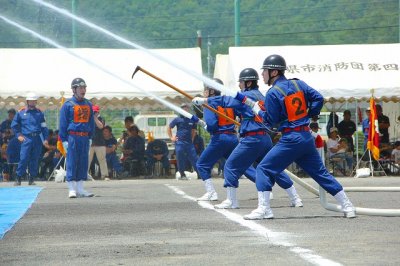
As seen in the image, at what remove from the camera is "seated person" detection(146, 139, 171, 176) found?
3152 centimetres

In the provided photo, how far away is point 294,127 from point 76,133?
734 cm

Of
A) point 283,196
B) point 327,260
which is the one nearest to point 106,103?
point 283,196

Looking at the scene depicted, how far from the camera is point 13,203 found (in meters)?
18.7

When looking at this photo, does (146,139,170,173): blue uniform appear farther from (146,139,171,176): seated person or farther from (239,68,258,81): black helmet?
(239,68,258,81): black helmet

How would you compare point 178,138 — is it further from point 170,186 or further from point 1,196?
point 1,196

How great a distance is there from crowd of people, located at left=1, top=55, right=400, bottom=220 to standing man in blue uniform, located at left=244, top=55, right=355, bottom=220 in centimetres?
1

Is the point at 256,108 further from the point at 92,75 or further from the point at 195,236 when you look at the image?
the point at 92,75

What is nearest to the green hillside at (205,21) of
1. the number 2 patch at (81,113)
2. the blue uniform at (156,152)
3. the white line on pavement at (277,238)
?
the blue uniform at (156,152)

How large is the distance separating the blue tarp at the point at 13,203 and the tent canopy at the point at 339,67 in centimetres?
827

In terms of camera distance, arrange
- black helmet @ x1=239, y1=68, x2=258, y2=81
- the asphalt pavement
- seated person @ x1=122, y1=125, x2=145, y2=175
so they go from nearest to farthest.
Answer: the asphalt pavement < black helmet @ x1=239, y1=68, x2=258, y2=81 < seated person @ x1=122, y1=125, x2=145, y2=175

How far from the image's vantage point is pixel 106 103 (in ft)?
102

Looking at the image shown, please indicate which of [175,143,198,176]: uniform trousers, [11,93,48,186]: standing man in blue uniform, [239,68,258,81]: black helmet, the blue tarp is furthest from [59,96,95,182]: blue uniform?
[175,143,198,176]: uniform trousers

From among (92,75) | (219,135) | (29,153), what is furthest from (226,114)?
(92,75)

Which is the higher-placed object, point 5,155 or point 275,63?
point 275,63
